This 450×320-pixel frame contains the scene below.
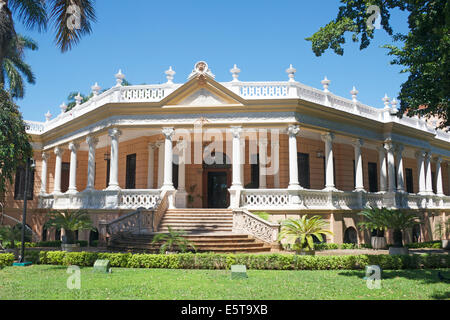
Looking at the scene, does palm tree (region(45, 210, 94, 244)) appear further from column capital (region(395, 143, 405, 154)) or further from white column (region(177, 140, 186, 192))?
column capital (region(395, 143, 405, 154))

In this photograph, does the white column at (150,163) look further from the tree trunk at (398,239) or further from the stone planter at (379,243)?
the tree trunk at (398,239)

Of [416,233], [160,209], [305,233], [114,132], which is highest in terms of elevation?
[114,132]

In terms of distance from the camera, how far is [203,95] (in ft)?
59.7

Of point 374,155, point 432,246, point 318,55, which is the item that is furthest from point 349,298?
point 374,155

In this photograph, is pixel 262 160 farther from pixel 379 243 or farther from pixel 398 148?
pixel 398 148

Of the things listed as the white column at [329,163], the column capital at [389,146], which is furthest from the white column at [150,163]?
the column capital at [389,146]

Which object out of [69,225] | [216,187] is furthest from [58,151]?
[69,225]

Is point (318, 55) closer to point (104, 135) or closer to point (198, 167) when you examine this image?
point (198, 167)

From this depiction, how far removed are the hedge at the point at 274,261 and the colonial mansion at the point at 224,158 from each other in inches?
118

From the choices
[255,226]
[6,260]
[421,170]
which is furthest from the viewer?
[421,170]

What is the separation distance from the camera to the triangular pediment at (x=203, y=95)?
58.8 feet

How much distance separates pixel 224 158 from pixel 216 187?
5.31ft
